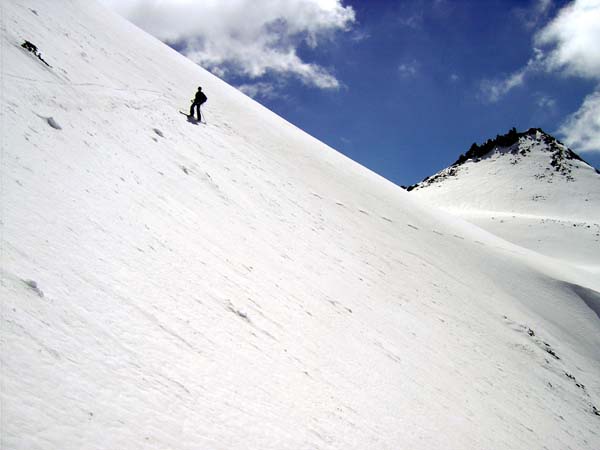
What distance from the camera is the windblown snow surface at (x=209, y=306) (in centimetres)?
295

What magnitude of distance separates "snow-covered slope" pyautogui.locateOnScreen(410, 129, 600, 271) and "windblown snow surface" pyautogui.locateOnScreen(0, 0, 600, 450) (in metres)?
26.2

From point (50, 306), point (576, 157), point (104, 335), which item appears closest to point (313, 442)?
point (104, 335)

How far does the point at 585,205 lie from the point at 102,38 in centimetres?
5751

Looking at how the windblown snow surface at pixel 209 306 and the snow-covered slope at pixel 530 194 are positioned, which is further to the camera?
the snow-covered slope at pixel 530 194

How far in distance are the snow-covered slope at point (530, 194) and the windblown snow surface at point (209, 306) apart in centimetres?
2625

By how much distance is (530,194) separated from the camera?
178 feet

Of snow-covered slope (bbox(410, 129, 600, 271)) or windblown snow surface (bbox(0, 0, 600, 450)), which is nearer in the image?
windblown snow surface (bbox(0, 0, 600, 450))

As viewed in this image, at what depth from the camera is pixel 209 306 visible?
4.72 m

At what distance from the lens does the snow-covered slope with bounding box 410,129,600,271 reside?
36375 millimetres

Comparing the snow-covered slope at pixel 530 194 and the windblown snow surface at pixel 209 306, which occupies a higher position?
the snow-covered slope at pixel 530 194

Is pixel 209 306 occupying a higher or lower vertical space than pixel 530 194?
lower

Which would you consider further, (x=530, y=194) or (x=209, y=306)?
(x=530, y=194)

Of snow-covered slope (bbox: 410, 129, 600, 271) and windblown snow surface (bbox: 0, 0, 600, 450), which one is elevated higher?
snow-covered slope (bbox: 410, 129, 600, 271)

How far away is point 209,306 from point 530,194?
61170 millimetres
